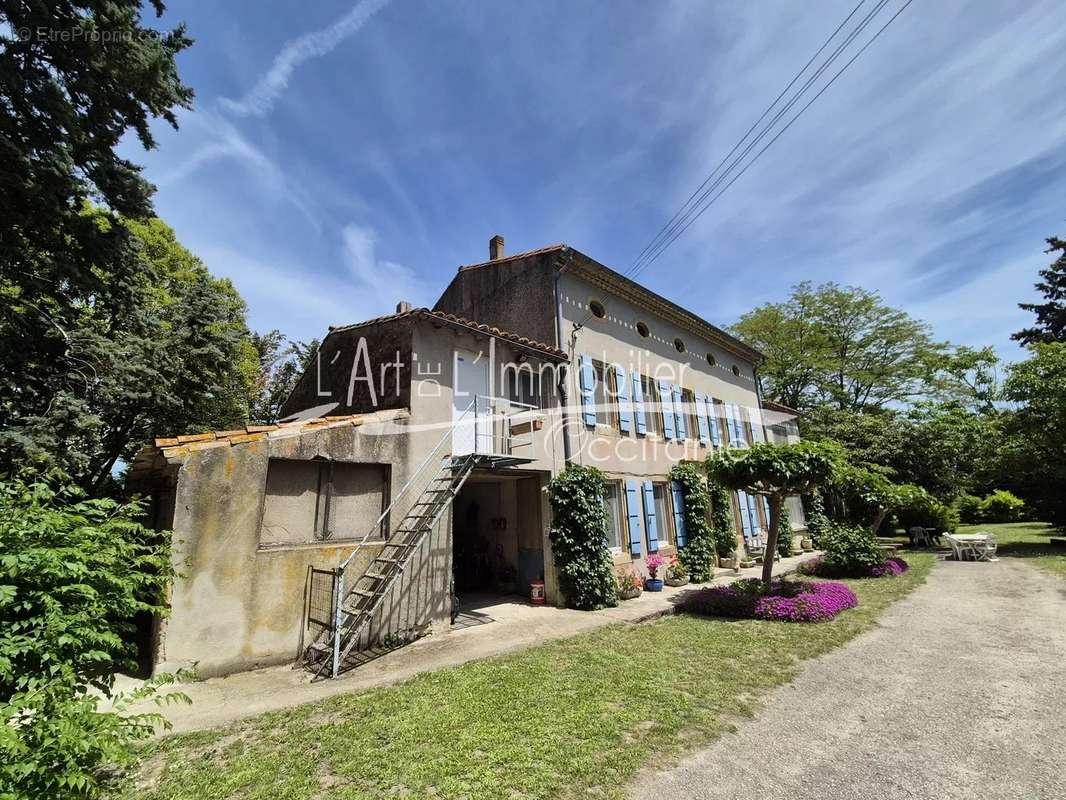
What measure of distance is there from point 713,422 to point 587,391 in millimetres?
6883

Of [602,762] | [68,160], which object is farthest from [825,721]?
[68,160]

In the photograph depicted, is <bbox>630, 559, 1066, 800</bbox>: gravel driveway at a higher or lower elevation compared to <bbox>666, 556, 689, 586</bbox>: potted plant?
lower

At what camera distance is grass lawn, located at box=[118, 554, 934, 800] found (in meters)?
3.63

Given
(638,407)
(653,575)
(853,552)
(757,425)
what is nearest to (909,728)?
(653,575)

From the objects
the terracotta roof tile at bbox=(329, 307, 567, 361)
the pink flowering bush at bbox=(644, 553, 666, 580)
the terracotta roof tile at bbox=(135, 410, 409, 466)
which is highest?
the terracotta roof tile at bbox=(329, 307, 567, 361)

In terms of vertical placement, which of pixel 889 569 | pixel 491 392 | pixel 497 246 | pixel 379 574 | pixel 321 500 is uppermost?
pixel 497 246

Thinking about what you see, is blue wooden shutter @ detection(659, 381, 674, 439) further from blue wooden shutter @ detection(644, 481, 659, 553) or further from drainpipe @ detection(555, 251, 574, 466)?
drainpipe @ detection(555, 251, 574, 466)

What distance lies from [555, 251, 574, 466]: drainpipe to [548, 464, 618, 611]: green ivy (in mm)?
656

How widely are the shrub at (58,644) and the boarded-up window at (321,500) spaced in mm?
2993

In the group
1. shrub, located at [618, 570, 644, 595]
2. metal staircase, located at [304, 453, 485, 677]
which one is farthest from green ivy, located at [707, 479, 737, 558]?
metal staircase, located at [304, 453, 485, 677]

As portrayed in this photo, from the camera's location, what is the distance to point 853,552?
12695mm

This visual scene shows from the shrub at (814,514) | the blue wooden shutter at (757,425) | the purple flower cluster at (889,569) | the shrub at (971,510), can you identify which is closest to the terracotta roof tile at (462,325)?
the purple flower cluster at (889,569)

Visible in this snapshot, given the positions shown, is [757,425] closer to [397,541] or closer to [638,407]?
[638,407]

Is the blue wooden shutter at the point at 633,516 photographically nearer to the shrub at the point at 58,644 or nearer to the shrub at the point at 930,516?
the shrub at the point at 58,644
